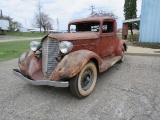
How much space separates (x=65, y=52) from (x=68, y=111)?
49.0 inches

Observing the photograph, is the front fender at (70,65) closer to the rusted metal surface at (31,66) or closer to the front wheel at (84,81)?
the front wheel at (84,81)

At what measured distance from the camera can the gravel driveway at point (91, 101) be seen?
9.55ft

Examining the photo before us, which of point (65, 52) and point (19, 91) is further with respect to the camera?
point (19, 91)

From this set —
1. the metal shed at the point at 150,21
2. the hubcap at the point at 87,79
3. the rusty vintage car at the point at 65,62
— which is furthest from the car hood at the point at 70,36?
the metal shed at the point at 150,21

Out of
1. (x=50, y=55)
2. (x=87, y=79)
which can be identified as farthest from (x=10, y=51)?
(x=87, y=79)

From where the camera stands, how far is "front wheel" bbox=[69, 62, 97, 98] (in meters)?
3.34

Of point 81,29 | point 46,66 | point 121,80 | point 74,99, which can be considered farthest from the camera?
point 81,29

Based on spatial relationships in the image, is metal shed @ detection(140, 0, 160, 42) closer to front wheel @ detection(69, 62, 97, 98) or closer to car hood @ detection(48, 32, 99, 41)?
car hood @ detection(48, 32, 99, 41)

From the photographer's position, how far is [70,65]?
329cm

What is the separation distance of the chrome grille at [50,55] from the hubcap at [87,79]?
2.30 ft

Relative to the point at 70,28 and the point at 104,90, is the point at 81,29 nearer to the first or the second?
the point at 70,28

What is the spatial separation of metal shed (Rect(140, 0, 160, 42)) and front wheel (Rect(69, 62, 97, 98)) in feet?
29.9

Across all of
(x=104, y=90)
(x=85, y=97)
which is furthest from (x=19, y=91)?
(x=104, y=90)

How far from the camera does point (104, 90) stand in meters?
4.02
